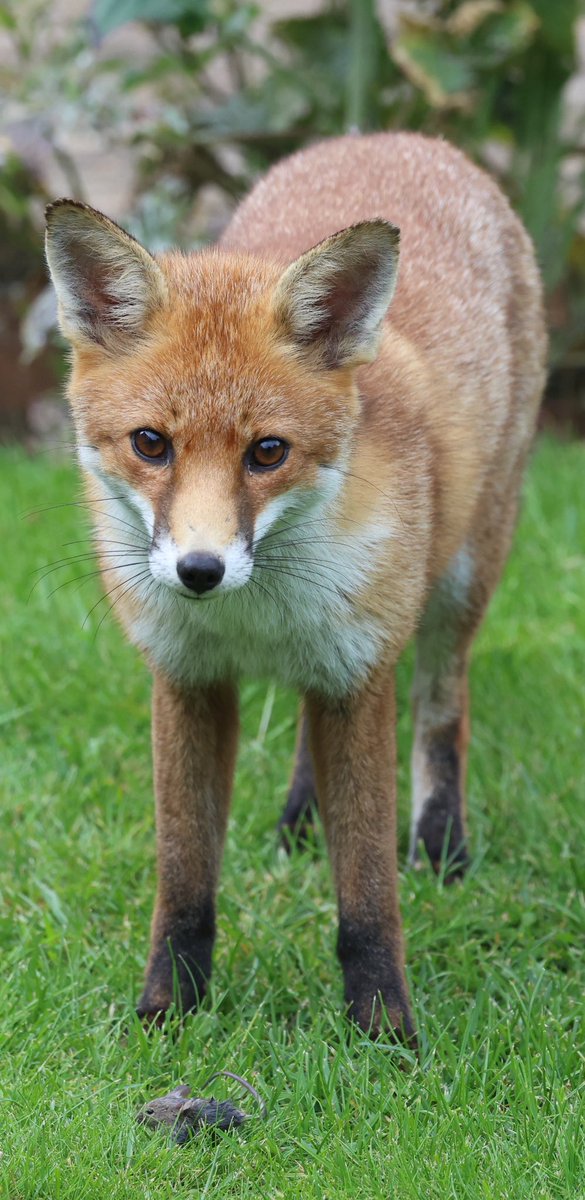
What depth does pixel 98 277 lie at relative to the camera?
11.0 feet

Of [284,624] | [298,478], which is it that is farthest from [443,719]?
[298,478]

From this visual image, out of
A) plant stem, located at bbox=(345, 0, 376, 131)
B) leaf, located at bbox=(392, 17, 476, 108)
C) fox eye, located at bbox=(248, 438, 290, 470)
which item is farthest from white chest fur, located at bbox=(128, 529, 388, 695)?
plant stem, located at bbox=(345, 0, 376, 131)

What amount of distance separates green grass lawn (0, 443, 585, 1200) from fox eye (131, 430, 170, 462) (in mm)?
1454

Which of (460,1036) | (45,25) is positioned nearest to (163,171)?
(45,25)

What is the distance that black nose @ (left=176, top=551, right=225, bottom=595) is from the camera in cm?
286

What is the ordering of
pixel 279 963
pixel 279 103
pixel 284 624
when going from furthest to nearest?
pixel 279 103, pixel 279 963, pixel 284 624

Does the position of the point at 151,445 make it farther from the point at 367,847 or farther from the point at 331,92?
the point at 331,92

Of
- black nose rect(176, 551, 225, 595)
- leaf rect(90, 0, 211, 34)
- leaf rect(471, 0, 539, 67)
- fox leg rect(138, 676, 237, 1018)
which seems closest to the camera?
black nose rect(176, 551, 225, 595)

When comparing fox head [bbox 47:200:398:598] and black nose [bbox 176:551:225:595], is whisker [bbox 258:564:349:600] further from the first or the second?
black nose [bbox 176:551:225:595]

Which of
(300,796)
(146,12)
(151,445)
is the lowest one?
(300,796)

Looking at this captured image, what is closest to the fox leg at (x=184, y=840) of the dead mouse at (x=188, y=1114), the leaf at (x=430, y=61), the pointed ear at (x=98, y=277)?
the dead mouse at (x=188, y=1114)

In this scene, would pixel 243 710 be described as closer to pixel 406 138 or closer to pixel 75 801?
pixel 75 801

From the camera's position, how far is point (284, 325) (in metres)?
3.25

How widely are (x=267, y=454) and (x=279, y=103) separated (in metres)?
5.46
